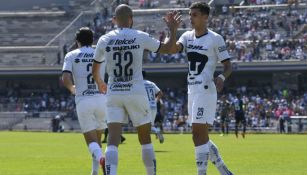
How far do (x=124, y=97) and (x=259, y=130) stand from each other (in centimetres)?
4717

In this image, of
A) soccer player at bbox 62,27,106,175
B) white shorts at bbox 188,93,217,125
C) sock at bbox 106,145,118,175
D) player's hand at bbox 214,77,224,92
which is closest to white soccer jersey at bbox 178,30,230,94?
white shorts at bbox 188,93,217,125

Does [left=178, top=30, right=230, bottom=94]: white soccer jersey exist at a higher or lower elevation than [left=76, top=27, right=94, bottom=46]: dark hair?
lower

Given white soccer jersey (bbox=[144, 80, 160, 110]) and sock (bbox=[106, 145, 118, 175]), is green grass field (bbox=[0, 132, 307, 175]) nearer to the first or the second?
white soccer jersey (bbox=[144, 80, 160, 110])

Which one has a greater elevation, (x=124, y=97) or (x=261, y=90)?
(x=124, y=97)

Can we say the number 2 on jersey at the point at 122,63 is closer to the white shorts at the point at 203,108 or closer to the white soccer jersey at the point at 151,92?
the white shorts at the point at 203,108

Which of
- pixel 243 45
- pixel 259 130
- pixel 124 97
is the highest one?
pixel 124 97

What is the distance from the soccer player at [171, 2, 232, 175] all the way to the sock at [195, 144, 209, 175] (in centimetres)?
15

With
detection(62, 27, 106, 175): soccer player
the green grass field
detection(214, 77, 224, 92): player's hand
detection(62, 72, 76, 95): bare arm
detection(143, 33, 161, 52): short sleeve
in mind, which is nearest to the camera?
detection(143, 33, 161, 52): short sleeve

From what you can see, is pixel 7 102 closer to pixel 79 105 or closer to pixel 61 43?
pixel 61 43

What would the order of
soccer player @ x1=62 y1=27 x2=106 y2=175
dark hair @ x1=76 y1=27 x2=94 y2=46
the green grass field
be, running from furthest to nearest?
the green grass field → dark hair @ x1=76 y1=27 x2=94 y2=46 → soccer player @ x1=62 y1=27 x2=106 y2=175

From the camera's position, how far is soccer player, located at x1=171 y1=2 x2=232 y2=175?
16703 mm

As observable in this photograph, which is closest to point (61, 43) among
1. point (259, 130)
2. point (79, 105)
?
point (259, 130)

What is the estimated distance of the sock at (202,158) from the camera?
639 inches

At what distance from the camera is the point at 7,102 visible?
7431 cm
